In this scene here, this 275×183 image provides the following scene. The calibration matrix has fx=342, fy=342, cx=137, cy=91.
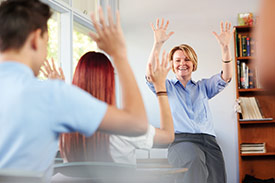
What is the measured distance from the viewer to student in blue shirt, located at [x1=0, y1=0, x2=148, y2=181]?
0.76 meters

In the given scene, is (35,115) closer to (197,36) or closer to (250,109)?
(250,109)

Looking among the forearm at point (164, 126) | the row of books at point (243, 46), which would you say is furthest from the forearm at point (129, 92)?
the row of books at point (243, 46)

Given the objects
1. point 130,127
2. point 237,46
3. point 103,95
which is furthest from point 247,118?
point 130,127

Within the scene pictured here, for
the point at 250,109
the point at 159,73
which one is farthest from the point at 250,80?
the point at 159,73

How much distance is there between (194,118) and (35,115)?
8.75ft

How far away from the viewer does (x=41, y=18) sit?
0.95 meters

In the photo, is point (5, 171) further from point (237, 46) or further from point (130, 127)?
point (237, 46)

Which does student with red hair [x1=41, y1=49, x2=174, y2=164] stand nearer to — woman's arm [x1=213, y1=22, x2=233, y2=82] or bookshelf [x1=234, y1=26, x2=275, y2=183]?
woman's arm [x1=213, y1=22, x2=233, y2=82]

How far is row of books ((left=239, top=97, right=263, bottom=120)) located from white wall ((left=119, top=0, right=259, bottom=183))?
0.56 ft

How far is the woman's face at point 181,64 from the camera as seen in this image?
3541mm

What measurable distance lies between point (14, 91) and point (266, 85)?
653 mm

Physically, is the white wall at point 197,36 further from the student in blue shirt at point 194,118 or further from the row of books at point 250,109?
the student in blue shirt at point 194,118

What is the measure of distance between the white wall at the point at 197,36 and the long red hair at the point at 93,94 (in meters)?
3.71

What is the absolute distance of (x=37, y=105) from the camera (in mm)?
758
